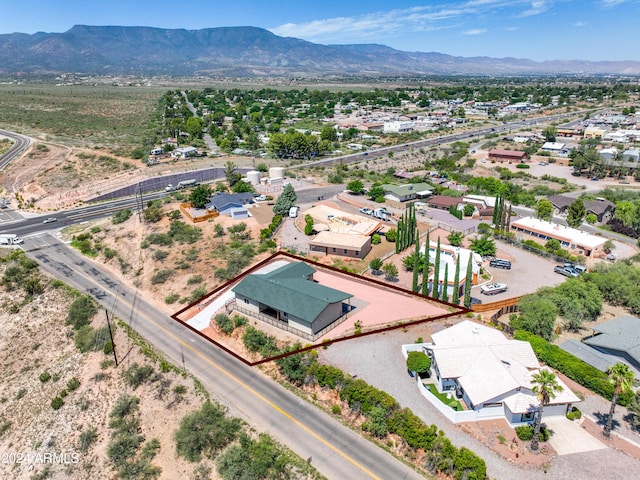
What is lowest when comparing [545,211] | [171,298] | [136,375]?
[136,375]

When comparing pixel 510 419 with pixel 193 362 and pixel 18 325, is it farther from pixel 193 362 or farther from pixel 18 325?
pixel 18 325

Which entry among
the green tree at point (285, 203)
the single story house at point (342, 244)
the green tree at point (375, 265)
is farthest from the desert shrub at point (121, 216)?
the green tree at point (375, 265)

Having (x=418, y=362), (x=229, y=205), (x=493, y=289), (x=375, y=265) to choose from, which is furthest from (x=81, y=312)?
(x=493, y=289)

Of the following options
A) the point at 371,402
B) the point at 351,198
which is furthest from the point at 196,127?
the point at 371,402

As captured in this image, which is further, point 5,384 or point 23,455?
point 5,384

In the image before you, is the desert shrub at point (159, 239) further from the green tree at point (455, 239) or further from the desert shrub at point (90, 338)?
the green tree at point (455, 239)

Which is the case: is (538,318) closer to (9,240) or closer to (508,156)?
(9,240)
